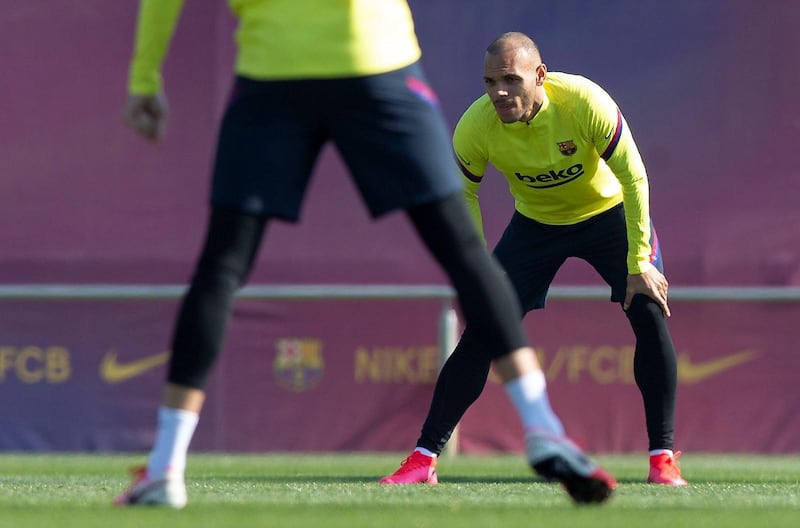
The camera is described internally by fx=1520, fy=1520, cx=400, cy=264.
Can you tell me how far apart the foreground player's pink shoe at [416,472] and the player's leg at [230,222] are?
166 cm

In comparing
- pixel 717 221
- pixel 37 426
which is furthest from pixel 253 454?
pixel 717 221

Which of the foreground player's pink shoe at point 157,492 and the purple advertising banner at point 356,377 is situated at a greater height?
the foreground player's pink shoe at point 157,492

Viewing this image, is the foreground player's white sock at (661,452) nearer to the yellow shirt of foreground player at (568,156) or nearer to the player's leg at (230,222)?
the yellow shirt of foreground player at (568,156)

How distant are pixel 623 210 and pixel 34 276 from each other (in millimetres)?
4700

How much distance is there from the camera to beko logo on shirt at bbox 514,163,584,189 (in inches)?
213

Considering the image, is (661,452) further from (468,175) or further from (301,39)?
(301,39)

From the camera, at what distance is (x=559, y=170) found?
A: 5.39 metres

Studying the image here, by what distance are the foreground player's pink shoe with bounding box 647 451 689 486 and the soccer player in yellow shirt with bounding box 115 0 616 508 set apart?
1600 millimetres

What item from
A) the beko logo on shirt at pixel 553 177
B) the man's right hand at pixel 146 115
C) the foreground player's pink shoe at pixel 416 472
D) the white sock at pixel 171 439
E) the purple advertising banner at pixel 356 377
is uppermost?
the man's right hand at pixel 146 115

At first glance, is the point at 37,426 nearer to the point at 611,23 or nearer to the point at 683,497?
the point at 611,23

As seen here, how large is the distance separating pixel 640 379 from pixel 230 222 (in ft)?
7.54

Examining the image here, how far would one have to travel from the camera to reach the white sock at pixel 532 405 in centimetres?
383

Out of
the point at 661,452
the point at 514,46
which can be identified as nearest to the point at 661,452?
the point at 661,452

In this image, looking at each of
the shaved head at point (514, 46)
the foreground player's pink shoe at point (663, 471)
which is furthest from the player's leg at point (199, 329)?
the foreground player's pink shoe at point (663, 471)
